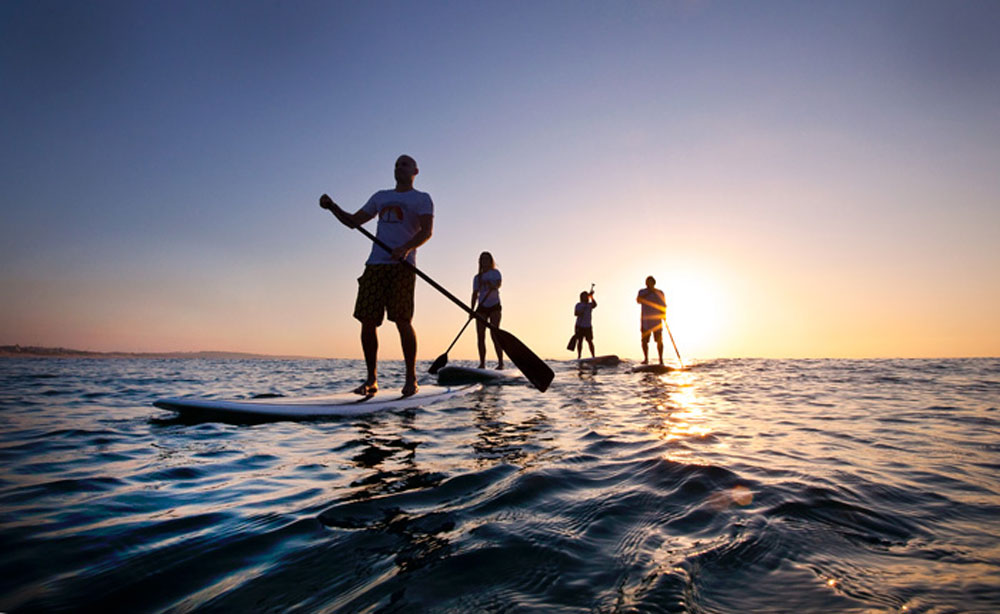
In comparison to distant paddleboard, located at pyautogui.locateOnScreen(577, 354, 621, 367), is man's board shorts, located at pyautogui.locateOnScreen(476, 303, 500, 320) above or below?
above

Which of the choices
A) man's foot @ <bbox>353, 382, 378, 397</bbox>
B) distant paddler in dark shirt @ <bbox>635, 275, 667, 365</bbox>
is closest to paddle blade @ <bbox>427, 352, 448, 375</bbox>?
man's foot @ <bbox>353, 382, 378, 397</bbox>

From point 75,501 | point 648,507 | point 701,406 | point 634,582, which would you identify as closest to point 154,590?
point 75,501

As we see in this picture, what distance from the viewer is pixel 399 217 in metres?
5.36

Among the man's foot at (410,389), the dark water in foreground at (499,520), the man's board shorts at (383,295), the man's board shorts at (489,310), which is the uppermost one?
the man's board shorts at (489,310)

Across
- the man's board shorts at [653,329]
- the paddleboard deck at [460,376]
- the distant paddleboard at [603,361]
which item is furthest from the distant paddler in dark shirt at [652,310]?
the paddleboard deck at [460,376]

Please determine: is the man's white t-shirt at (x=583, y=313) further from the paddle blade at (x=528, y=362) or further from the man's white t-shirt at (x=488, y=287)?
the paddle blade at (x=528, y=362)

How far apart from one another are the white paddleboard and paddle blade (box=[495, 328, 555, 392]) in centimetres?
120

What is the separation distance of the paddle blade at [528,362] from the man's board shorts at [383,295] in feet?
3.84

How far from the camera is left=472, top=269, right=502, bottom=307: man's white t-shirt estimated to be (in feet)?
32.9

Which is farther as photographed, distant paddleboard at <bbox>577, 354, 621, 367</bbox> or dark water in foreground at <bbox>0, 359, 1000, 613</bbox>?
distant paddleboard at <bbox>577, 354, 621, 367</bbox>

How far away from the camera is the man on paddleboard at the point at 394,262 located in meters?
5.27

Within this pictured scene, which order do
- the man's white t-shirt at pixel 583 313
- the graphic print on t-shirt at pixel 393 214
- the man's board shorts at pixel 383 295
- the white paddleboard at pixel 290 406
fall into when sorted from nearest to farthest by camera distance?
1. the white paddleboard at pixel 290 406
2. the man's board shorts at pixel 383 295
3. the graphic print on t-shirt at pixel 393 214
4. the man's white t-shirt at pixel 583 313

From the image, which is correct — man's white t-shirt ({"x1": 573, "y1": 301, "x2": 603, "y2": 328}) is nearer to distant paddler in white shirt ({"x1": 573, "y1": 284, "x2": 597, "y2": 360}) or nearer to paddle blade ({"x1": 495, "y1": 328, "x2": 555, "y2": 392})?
distant paddler in white shirt ({"x1": 573, "y1": 284, "x2": 597, "y2": 360})

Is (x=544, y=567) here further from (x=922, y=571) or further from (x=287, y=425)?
(x=287, y=425)
